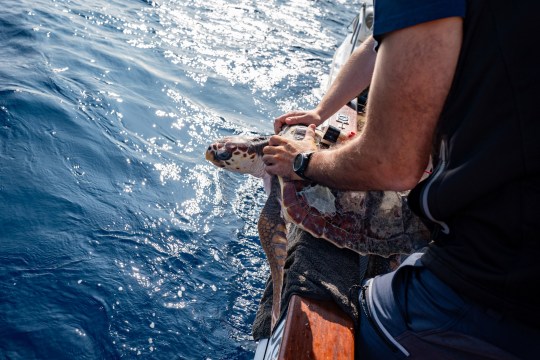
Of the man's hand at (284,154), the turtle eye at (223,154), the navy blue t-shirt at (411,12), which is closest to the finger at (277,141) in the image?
the man's hand at (284,154)

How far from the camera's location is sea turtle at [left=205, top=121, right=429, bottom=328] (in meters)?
2.65

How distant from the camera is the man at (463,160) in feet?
4.57

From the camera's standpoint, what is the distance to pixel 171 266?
3.61 meters

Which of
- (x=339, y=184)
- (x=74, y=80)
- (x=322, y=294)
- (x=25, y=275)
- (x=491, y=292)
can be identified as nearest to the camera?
(x=491, y=292)

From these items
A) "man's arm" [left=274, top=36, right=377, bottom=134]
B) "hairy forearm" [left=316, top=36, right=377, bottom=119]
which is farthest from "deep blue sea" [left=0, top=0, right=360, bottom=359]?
"hairy forearm" [left=316, top=36, right=377, bottom=119]

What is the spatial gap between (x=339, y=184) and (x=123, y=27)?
23.2ft

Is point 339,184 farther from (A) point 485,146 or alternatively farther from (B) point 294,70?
(B) point 294,70

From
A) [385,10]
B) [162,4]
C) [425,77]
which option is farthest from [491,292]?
[162,4]

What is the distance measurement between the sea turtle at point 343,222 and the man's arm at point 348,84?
209mm

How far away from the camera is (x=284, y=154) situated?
2598mm

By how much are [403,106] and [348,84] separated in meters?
1.64

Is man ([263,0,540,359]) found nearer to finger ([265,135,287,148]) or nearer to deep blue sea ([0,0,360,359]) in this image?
finger ([265,135,287,148])

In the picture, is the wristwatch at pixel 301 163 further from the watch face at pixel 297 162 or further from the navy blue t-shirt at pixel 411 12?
the navy blue t-shirt at pixel 411 12

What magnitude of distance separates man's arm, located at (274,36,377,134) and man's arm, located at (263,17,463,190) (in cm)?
123
